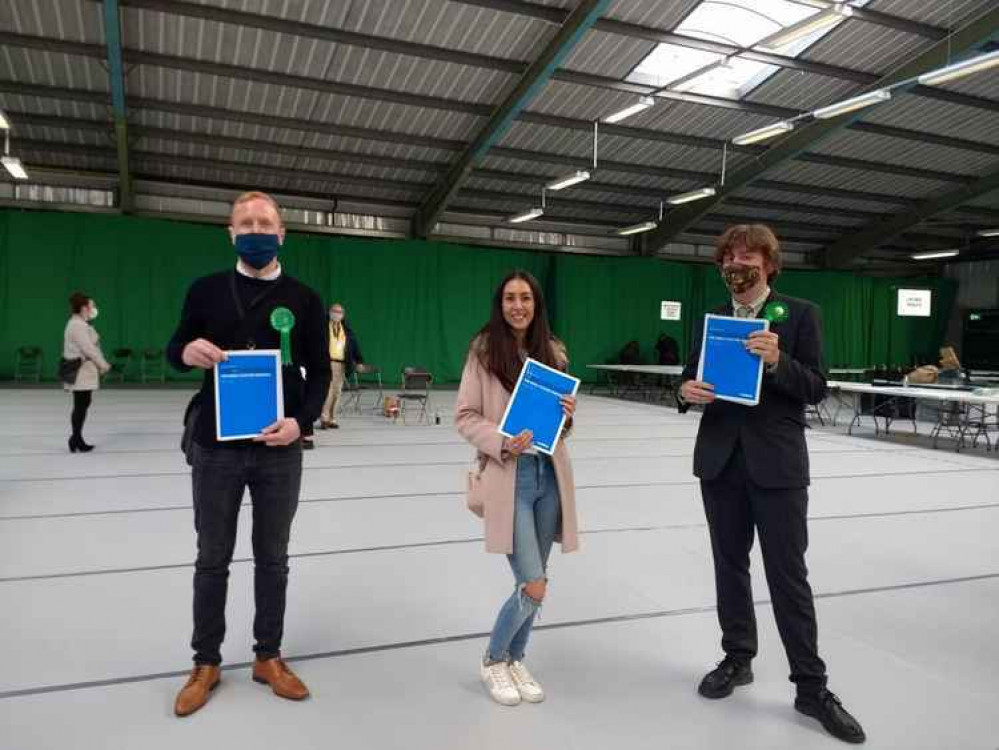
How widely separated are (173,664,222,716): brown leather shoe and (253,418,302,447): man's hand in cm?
77

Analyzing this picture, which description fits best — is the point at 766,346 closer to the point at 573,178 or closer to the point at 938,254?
the point at 573,178

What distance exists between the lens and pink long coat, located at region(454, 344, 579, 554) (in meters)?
2.03

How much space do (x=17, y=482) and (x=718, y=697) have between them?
519cm

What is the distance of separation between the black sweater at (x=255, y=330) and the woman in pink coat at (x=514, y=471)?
→ 49cm

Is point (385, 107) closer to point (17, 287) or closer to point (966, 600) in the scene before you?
point (17, 287)

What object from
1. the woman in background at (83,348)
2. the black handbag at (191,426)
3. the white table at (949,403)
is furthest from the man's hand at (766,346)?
the woman in background at (83,348)

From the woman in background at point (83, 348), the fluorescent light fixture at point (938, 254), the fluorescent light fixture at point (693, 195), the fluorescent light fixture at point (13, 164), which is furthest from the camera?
the fluorescent light fixture at point (938, 254)

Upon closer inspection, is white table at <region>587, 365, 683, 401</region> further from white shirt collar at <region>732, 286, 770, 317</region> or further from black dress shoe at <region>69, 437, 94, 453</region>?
white shirt collar at <region>732, 286, 770, 317</region>

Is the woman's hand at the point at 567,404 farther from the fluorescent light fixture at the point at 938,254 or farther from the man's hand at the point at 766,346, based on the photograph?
the fluorescent light fixture at the point at 938,254

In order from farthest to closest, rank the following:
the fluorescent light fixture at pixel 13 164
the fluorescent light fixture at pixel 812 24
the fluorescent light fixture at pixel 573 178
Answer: the fluorescent light fixture at pixel 573 178 → the fluorescent light fixture at pixel 13 164 → the fluorescent light fixture at pixel 812 24

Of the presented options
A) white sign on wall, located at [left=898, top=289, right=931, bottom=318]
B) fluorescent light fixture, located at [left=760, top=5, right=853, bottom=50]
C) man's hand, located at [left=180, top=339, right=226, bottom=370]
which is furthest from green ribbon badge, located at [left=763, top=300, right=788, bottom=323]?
white sign on wall, located at [left=898, top=289, right=931, bottom=318]

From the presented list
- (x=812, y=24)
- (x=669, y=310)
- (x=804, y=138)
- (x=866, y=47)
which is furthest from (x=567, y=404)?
(x=669, y=310)

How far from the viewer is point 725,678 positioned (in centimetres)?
230

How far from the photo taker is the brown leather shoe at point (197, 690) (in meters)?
2.09
